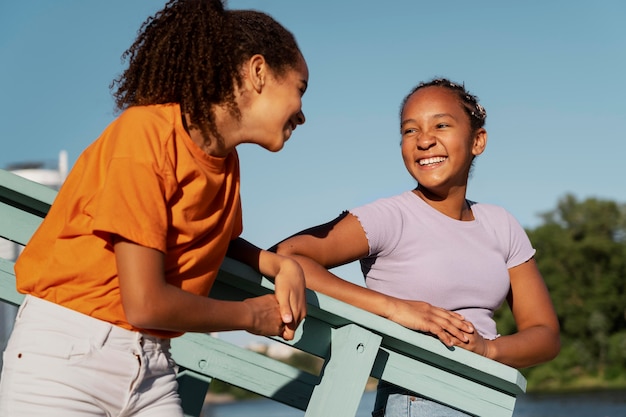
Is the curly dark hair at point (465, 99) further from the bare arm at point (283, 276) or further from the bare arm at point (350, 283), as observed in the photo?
the bare arm at point (283, 276)

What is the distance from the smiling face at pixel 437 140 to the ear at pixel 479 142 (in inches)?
3.3

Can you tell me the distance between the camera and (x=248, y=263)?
2.03 meters

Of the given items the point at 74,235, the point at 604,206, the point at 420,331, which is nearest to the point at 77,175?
the point at 74,235

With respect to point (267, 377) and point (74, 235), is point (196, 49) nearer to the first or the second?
point (74, 235)

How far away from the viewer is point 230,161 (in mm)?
1939

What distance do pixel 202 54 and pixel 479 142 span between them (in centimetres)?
139

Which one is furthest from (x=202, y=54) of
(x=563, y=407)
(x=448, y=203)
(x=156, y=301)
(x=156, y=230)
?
(x=563, y=407)

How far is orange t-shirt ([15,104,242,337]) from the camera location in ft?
5.33

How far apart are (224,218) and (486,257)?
41.6 inches

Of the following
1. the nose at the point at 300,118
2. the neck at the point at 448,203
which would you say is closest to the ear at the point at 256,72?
the nose at the point at 300,118

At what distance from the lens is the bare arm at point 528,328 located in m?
2.41

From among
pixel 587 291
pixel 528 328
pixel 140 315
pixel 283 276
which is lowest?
pixel 140 315

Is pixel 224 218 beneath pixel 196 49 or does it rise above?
beneath

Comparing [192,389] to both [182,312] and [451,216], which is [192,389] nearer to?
[182,312]
